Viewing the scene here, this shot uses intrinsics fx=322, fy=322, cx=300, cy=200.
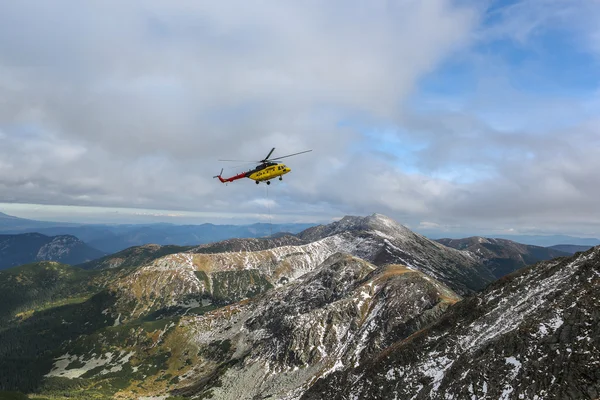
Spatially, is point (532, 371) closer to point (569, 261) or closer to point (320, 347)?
point (569, 261)

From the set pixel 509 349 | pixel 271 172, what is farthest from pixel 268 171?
pixel 509 349

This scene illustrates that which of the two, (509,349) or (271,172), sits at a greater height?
(271,172)

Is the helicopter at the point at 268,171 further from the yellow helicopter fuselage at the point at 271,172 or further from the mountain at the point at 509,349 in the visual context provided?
the mountain at the point at 509,349

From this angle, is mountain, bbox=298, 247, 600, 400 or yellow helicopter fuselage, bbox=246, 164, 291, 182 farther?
yellow helicopter fuselage, bbox=246, 164, 291, 182

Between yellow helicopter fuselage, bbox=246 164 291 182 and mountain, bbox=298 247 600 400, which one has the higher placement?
yellow helicopter fuselage, bbox=246 164 291 182

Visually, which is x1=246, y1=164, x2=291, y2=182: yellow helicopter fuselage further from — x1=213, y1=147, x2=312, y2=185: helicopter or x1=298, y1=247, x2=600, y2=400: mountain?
x1=298, y1=247, x2=600, y2=400: mountain

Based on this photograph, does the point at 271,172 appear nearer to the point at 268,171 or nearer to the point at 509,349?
the point at 268,171

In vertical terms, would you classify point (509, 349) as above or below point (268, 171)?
below

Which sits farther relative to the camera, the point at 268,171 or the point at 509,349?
the point at 268,171

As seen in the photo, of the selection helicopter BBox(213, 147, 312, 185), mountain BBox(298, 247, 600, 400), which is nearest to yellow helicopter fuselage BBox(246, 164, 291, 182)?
helicopter BBox(213, 147, 312, 185)
